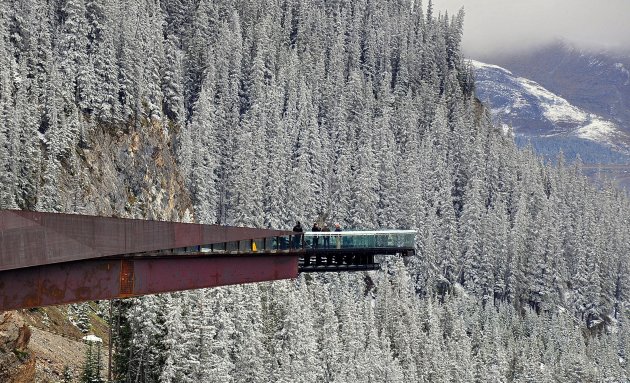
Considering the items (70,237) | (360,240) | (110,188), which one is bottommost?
(360,240)

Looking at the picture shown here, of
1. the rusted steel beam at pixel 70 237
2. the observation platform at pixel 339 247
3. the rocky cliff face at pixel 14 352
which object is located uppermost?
the rusted steel beam at pixel 70 237

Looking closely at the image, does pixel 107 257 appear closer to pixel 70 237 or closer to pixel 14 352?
pixel 70 237

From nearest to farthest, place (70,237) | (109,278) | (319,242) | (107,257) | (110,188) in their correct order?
(70,237) → (107,257) → (109,278) → (319,242) → (110,188)

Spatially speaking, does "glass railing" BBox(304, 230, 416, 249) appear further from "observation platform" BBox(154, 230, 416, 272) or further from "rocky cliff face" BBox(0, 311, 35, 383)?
"rocky cliff face" BBox(0, 311, 35, 383)

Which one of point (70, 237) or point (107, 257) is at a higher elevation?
point (70, 237)

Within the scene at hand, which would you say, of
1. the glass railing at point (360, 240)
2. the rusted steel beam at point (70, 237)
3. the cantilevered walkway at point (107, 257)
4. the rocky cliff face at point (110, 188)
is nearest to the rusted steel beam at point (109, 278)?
the cantilevered walkway at point (107, 257)

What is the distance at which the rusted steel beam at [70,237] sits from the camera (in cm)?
1700

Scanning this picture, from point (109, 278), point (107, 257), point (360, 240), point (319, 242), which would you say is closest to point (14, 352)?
point (319, 242)

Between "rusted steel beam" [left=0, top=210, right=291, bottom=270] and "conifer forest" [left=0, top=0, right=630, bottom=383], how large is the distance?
118 ft

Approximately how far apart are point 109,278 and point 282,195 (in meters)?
125

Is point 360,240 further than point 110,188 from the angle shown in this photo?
No

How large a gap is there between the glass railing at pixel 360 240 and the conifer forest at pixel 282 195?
61.2ft

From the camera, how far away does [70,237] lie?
59.8 feet

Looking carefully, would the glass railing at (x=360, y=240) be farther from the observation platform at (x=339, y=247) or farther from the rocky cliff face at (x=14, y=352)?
the rocky cliff face at (x=14, y=352)
